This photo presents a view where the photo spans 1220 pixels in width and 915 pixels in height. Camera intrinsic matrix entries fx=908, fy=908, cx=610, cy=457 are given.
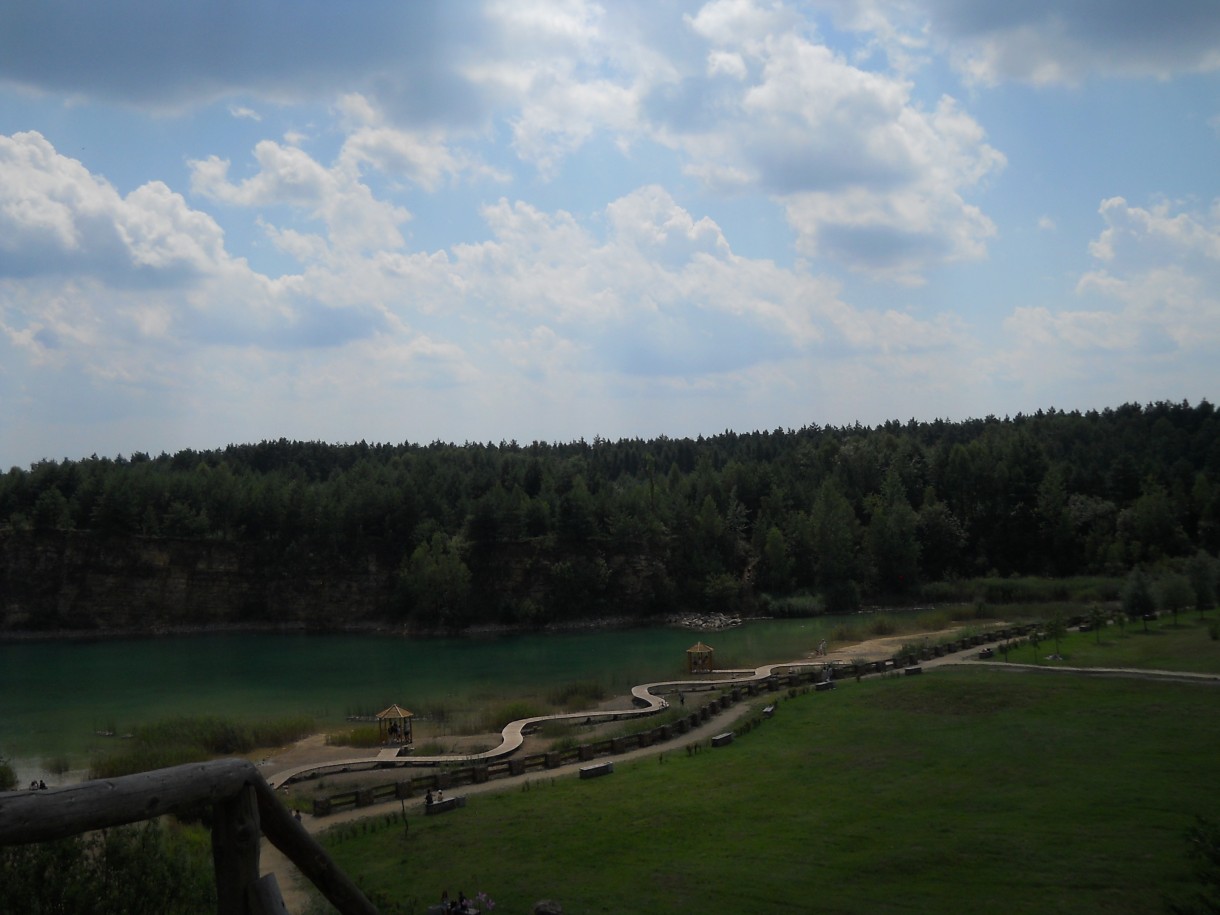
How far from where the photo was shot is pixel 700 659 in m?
64.0

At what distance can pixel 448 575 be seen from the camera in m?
110

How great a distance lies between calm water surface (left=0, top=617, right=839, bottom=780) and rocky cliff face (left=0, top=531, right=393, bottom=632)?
680 centimetres

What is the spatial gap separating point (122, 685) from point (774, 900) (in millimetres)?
62897

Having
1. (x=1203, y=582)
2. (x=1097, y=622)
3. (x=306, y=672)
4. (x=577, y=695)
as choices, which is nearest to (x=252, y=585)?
(x=306, y=672)

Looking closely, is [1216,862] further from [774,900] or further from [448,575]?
[448,575]

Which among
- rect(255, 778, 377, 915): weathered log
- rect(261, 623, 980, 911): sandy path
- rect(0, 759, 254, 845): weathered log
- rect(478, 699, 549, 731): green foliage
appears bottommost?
rect(478, 699, 549, 731): green foliage

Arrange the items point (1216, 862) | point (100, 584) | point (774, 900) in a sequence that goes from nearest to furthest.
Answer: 1. point (1216, 862)
2. point (774, 900)
3. point (100, 584)

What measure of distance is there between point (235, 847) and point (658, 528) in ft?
377

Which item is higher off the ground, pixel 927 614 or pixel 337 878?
pixel 337 878

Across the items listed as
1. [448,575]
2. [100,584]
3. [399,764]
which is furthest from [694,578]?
[399,764]

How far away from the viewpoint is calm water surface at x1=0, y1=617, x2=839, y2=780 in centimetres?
5381

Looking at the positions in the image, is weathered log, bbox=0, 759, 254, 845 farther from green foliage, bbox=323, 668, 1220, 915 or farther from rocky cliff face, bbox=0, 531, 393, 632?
rocky cliff face, bbox=0, 531, 393, 632

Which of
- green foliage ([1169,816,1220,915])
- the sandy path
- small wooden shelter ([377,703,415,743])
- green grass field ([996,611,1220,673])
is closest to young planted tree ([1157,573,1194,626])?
green grass field ([996,611,1220,673])

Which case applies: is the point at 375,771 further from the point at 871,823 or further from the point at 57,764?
the point at 871,823
